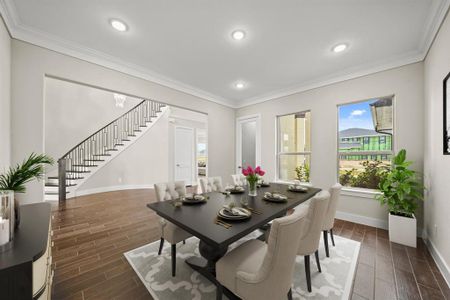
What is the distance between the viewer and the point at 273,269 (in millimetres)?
1062

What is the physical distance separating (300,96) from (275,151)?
1434mm

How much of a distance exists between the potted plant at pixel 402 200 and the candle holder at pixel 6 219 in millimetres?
3978

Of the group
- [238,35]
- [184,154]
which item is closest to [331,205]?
[238,35]

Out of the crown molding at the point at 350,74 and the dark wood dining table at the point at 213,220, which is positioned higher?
the crown molding at the point at 350,74

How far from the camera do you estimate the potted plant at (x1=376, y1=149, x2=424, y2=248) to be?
2.35m

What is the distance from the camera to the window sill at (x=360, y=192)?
9.92 feet

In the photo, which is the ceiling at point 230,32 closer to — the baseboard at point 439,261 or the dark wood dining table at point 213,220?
the dark wood dining table at point 213,220

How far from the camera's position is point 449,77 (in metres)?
1.74

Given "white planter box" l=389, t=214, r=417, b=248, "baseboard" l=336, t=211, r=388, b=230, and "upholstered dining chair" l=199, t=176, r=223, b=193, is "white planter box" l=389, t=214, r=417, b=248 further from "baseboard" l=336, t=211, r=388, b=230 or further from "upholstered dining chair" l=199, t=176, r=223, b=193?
"upholstered dining chair" l=199, t=176, r=223, b=193

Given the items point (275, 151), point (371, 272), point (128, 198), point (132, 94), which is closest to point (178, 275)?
point (371, 272)

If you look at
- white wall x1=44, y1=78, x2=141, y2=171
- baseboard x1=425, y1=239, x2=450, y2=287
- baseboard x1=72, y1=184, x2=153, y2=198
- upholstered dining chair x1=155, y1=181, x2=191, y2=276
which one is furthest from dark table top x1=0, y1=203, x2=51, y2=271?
white wall x1=44, y1=78, x2=141, y2=171

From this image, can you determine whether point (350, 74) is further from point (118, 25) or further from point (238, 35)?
point (118, 25)

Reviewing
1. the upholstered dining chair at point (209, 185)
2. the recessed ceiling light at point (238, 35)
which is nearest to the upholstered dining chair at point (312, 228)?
the upholstered dining chair at point (209, 185)

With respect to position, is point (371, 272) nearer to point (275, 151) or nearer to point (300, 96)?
point (275, 151)
